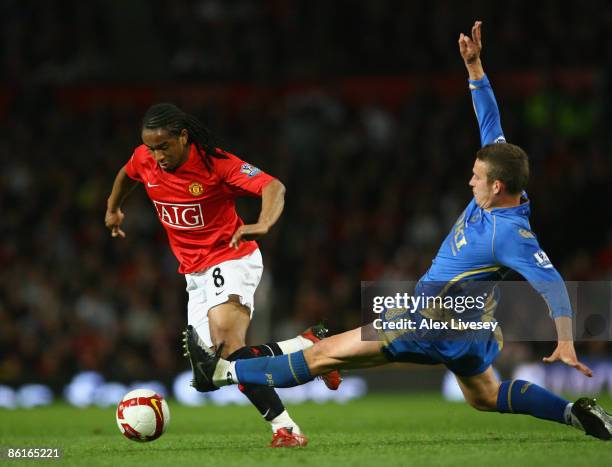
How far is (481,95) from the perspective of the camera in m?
6.60

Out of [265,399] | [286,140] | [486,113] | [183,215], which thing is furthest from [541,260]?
[286,140]

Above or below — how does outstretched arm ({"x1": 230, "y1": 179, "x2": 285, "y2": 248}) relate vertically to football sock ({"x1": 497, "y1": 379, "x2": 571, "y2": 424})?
above

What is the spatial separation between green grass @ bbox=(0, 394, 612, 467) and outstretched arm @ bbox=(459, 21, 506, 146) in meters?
1.81

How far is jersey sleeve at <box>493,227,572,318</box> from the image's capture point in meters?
5.63

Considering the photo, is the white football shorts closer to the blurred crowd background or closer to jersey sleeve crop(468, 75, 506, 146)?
jersey sleeve crop(468, 75, 506, 146)

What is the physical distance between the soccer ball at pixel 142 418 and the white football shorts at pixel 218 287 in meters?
0.56

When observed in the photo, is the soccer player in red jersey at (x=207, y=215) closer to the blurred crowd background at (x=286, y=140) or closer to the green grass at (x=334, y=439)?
the green grass at (x=334, y=439)

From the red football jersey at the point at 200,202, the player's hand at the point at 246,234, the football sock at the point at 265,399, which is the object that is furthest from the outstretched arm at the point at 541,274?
the red football jersey at the point at 200,202

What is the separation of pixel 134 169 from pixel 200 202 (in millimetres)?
620

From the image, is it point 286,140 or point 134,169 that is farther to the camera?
point 286,140

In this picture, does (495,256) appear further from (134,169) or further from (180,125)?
(134,169)

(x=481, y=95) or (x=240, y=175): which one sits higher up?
(x=481, y=95)

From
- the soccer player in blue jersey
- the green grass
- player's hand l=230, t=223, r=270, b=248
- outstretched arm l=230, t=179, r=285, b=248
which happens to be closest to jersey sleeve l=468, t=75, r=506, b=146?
the soccer player in blue jersey

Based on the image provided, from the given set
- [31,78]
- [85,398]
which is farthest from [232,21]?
[85,398]
